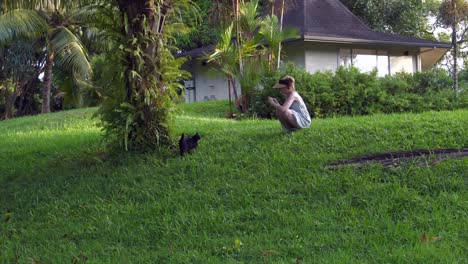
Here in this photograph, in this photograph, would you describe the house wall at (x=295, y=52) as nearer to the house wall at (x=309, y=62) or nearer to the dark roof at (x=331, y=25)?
the house wall at (x=309, y=62)

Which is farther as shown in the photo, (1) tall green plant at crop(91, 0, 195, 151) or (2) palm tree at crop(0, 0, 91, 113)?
(2) palm tree at crop(0, 0, 91, 113)

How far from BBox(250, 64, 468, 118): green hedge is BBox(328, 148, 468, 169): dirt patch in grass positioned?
219 inches

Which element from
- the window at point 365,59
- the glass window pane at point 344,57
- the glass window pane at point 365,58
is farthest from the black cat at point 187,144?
the glass window pane at point 365,58

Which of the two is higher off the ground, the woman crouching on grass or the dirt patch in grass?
the woman crouching on grass

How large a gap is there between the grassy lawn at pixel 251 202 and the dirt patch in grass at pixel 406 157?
124mm

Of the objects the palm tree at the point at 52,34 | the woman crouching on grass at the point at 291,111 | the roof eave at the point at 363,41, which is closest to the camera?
the woman crouching on grass at the point at 291,111

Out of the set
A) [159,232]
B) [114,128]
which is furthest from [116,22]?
[159,232]

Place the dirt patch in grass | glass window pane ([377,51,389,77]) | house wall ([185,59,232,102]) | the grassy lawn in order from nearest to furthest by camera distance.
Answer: the grassy lawn
the dirt patch in grass
glass window pane ([377,51,389,77])
house wall ([185,59,232,102])

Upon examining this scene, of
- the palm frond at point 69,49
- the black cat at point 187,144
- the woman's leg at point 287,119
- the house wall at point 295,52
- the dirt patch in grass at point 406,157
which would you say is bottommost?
the dirt patch in grass at point 406,157

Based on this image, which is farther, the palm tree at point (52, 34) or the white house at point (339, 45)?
the white house at point (339, 45)

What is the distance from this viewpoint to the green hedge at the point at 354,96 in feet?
41.0

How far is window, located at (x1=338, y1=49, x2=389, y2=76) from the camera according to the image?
60.7ft

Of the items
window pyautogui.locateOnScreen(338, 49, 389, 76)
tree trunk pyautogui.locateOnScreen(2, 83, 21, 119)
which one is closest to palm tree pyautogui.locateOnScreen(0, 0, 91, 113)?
tree trunk pyautogui.locateOnScreen(2, 83, 21, 119)

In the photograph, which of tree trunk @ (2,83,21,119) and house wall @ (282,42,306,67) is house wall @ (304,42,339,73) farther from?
tree trunk @ (2,83,21,119)
